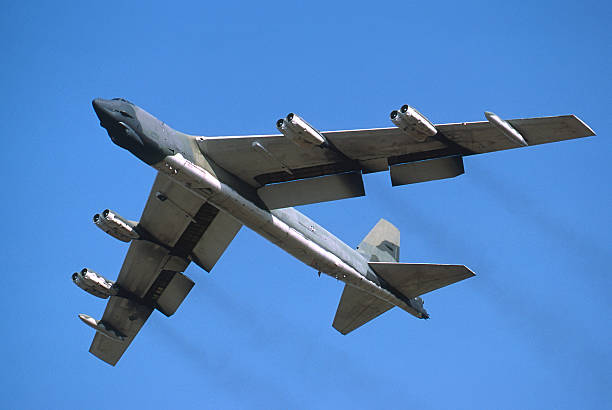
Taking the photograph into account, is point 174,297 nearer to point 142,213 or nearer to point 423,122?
point 142,213

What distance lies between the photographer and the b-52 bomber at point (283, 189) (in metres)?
31.2

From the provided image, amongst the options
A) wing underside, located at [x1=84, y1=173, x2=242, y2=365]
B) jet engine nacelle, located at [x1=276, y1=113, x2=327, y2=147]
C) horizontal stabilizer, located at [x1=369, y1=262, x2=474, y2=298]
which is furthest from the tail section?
jet engine nacelle, located at [x1=276, y1=113, x2=327, y2=147]

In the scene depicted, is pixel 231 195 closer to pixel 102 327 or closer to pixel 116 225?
pixel 116 225

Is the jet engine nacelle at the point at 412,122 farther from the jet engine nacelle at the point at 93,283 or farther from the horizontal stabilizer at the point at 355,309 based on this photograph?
the jet engine nacelle at the point at 93,283

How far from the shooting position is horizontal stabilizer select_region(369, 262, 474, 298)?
3550cm

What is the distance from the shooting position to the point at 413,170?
33.1 meters

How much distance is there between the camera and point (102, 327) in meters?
41.5

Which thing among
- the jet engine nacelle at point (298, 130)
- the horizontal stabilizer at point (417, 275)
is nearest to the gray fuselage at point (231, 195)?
the horizontal stabilizer at point (417, 275)

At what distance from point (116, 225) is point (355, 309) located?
13.1 metres

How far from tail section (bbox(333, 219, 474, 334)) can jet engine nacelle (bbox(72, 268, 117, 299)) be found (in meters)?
12.4

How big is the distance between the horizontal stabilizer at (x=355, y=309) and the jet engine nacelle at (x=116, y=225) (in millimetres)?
11273

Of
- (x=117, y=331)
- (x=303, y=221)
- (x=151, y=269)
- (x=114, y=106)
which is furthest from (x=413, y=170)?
(x=117, y=331)

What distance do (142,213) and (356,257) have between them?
36.2 ft

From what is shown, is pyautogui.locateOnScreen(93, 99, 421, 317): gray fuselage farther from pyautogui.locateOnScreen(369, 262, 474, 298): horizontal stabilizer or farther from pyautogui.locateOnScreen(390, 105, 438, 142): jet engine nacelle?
pyautogui.locateOnScreen(390, 105, 438, 142): jet engine nacelle
